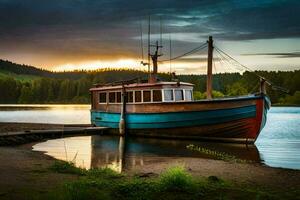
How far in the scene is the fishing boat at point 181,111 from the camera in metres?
26.2

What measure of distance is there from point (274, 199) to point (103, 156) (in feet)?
41.0

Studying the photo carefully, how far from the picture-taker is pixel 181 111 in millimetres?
27500

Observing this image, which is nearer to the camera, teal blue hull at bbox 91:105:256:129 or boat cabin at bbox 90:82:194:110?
teal blue hull at bbox 91:105:256:129

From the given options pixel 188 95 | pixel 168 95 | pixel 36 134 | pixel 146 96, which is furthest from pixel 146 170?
pixel 36 134

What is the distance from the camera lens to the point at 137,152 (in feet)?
75.1

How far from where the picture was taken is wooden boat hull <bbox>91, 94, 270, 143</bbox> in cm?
2614

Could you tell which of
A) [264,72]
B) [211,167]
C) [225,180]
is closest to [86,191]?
[225,180]

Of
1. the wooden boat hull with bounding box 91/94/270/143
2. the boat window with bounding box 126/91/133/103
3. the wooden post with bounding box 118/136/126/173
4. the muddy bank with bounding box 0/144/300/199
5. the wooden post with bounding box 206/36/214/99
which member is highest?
the wooden post with bounding box 206/36/214/99

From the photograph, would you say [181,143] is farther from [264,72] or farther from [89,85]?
[89,85]

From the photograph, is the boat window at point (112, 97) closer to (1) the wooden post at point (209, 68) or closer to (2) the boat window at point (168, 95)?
(2) the boat window at point (168, 95)

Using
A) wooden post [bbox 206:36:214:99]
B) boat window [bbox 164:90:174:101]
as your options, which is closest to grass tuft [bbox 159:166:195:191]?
boat window [bbox 164:90:174:101]

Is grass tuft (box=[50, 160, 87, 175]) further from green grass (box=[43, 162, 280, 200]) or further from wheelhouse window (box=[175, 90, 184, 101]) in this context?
wheelhouse window (box=[175, 90, 184, 101])

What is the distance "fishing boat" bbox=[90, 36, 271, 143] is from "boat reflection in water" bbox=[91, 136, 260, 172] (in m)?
0.94

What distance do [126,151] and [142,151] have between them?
0.91 metres
